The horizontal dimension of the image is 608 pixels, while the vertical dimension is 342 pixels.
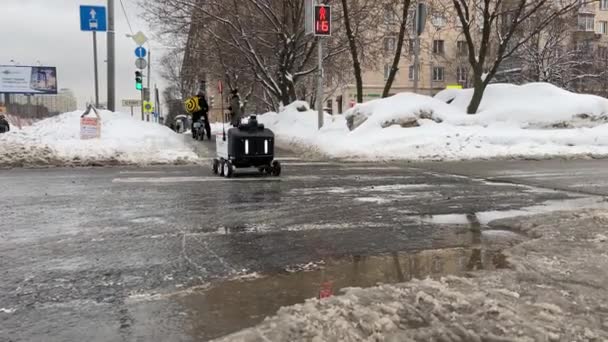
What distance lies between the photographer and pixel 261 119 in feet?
99.2

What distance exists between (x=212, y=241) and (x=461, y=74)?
6343cm

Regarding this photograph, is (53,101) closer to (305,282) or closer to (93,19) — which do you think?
(93,19)

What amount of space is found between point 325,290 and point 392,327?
901 mm

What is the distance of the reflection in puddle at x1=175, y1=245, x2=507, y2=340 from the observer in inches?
148

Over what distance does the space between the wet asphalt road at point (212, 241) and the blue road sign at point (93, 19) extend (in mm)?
10632

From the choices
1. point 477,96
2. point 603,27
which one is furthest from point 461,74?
point 477,96

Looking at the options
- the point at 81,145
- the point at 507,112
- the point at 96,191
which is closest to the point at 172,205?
the point at 96,191

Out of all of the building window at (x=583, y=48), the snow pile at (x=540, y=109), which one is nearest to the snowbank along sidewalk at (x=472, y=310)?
the snow pile at (x=540, y=109)

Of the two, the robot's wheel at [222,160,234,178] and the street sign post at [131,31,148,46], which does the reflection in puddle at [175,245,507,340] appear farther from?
the street sign post at [131,31,148,46]

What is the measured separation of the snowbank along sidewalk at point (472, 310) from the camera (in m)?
3.39

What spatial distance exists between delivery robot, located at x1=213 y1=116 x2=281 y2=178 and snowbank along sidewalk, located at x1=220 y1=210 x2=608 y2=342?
6915 mm

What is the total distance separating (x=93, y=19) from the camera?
2025 centimetres

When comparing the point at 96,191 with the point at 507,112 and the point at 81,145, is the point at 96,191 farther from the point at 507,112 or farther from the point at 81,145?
the point at 507,112

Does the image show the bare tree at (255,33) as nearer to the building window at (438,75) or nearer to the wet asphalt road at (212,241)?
the wet asphalt road at (212,241)
